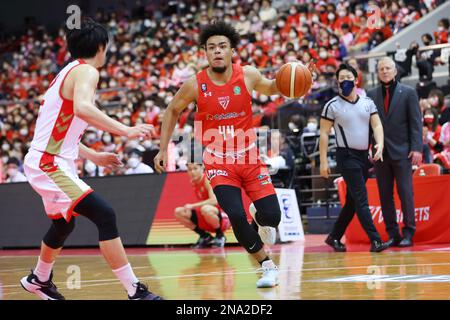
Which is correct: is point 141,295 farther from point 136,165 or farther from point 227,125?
point 136,165

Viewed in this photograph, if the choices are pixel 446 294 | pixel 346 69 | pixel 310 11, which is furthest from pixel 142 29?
pixel 446 294

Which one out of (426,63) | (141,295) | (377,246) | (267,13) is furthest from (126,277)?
(267,13)

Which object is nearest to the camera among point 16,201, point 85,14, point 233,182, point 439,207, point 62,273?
point 233,182

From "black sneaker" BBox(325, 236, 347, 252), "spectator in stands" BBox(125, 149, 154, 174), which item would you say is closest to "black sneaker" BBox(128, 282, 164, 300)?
"black sneaker" BBox(325, 236, 347, 252)

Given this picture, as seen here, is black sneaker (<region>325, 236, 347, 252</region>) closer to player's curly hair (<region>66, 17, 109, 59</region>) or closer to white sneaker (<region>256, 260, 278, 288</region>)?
white sneaker (<region>256, 260, 278, 288</region>)

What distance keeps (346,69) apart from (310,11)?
13.8 meters

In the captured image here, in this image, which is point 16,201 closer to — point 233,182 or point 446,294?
point 233,182

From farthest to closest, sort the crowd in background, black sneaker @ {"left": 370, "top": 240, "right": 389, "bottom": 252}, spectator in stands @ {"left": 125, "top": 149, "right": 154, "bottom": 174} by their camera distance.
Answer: the crowd in background
spectator in stands @ {"left": 125, "top": 149, "right": 154, "bottom": 174}
black sneaker @ {"left": 370, "top": 240, "right": 389, "bottom": 252}

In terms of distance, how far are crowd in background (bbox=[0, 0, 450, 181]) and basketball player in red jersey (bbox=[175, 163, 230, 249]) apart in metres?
2.57

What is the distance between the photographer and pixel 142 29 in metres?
32.2

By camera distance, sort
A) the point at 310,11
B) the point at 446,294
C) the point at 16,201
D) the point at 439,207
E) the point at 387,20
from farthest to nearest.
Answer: the point at 310,11
the point at 387,20
the point at 16,201
the point at 439,207
the point at 446,294

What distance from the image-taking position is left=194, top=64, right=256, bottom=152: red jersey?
750cm

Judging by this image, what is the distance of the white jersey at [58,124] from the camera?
6211 millimetres

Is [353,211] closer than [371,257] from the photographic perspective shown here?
No
